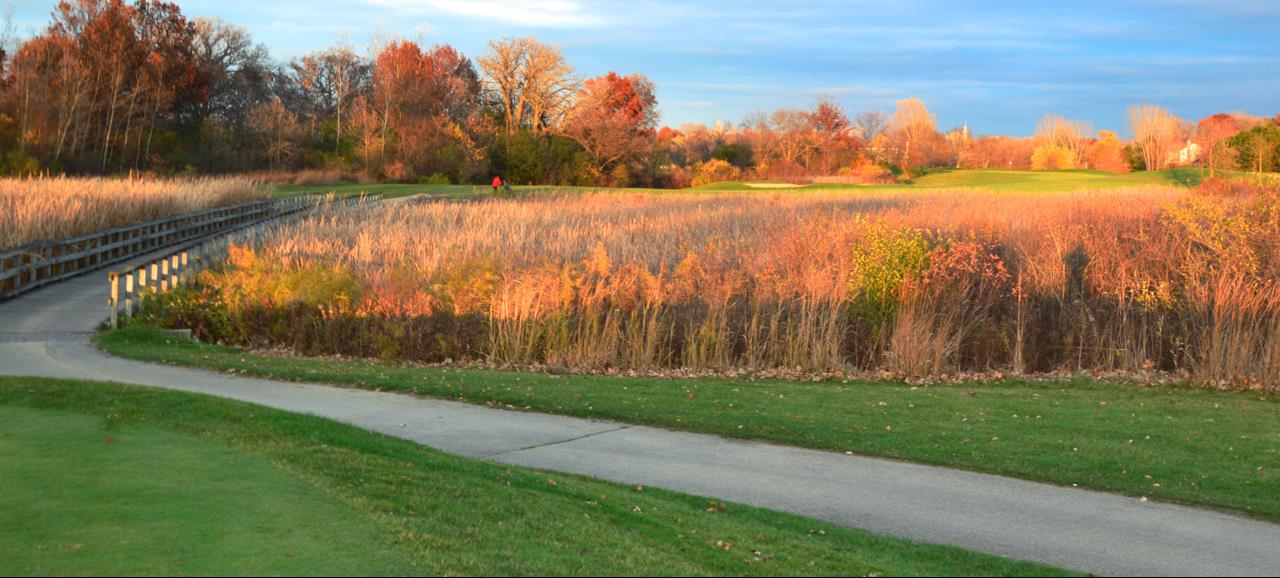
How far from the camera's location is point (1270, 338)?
15.1 m

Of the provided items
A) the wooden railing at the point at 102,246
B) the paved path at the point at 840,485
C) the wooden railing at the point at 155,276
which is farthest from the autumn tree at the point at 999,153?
the paved path at the point at 840,485

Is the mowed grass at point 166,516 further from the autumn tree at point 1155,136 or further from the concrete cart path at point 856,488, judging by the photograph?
the autumn tree at point 1155,136

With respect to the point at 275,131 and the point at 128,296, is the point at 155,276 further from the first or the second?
the point at 275,131

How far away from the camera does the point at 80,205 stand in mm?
29062

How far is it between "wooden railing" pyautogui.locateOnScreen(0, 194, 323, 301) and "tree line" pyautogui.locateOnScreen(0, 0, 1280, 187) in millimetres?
23531

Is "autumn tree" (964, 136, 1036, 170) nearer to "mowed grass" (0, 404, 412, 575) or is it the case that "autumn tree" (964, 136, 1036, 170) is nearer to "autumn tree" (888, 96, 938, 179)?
"autumn tree" (888, 96, 938, 179)

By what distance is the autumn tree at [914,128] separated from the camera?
93.9 metres

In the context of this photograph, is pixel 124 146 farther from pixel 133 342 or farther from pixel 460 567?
pixel 460 567

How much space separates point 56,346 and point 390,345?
477 cm

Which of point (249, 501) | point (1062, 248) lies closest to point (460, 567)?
point (249, 501)

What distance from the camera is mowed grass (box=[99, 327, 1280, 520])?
9.35 m

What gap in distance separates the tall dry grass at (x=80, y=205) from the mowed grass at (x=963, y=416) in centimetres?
1185

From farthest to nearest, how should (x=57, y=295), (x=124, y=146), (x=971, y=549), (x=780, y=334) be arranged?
1. (x=124, y=146)
2. (x=57, y=295)
3. (x=780, y=334)
4. (x=971, y=549)

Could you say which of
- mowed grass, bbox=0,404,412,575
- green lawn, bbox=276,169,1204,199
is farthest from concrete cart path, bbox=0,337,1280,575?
green lawn, bbox=276,169,1204,199
